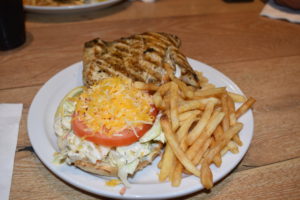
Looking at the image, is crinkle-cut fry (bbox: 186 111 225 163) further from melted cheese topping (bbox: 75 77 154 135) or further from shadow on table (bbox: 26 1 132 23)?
shadow on table (bbox: 26 1 132 23)

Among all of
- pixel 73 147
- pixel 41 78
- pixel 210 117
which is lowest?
pixel 41 78

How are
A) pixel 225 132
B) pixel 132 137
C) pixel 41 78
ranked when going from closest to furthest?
pixel 132 137 → pixel 225 132 → pixel 41 78

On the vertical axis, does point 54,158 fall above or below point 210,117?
below

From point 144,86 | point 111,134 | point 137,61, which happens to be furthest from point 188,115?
point 137,61

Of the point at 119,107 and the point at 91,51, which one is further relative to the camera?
the point at 91,51

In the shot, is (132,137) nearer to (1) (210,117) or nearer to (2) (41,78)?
(1) (210,117)

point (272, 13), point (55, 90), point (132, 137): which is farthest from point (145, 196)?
point (272, 13)

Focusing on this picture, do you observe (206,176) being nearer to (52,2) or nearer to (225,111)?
(225,111)
